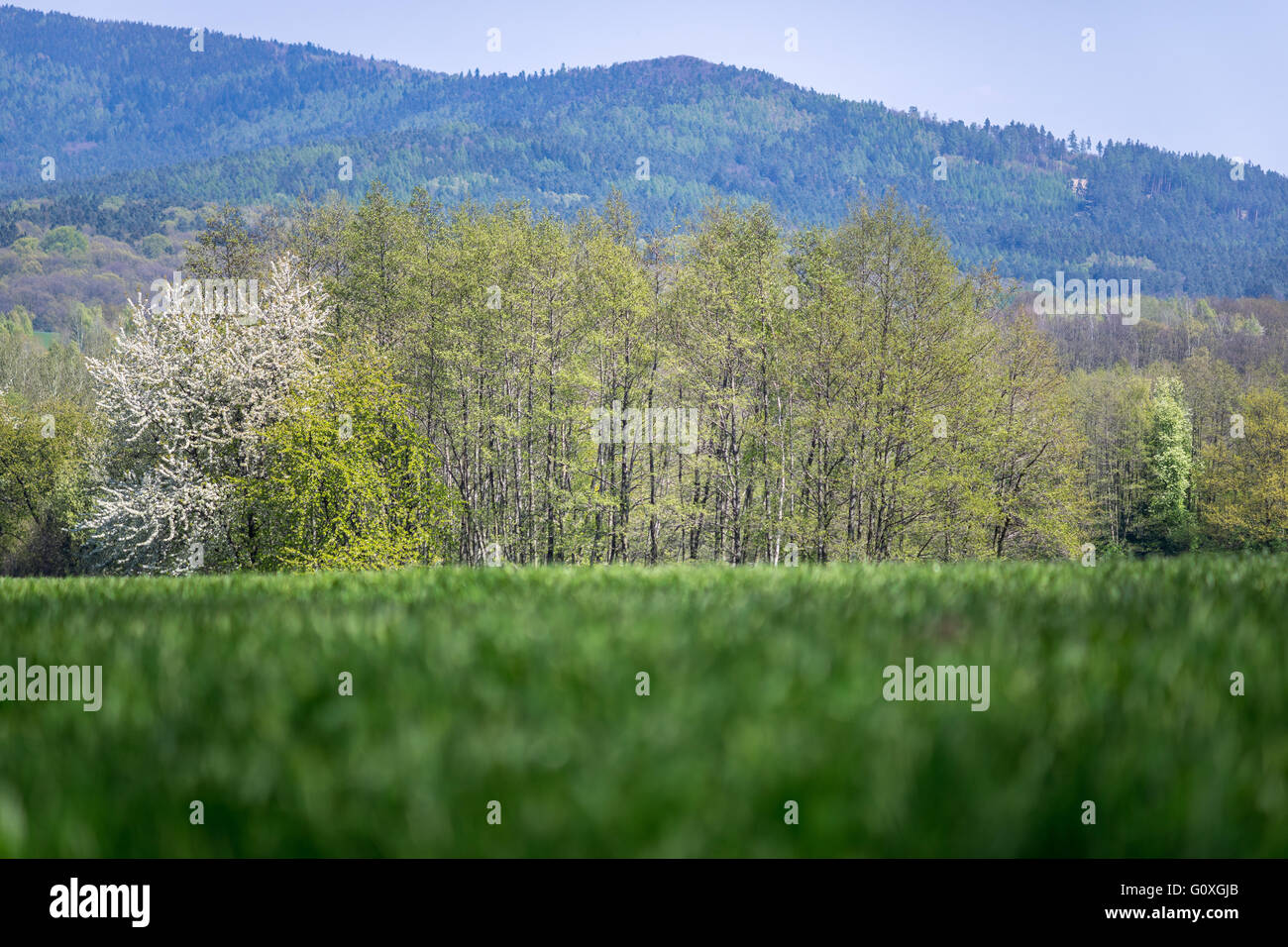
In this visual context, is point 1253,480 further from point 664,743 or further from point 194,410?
point 664,743

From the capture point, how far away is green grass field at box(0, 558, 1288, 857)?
1.56 meters

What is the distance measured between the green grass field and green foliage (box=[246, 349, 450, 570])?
1056 inches

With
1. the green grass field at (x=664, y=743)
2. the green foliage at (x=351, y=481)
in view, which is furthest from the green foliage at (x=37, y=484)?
the green grass field at (x=664, y=743)

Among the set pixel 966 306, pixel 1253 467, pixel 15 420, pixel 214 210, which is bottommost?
pixel 1253 467

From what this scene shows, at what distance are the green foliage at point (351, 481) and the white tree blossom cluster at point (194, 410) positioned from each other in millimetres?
2655

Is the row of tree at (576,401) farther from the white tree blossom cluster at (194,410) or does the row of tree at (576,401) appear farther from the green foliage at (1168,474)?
the green foliage at (1168,474)

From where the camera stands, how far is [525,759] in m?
1.76

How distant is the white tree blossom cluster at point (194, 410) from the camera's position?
114 ft

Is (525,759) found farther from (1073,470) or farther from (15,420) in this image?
(15,420)

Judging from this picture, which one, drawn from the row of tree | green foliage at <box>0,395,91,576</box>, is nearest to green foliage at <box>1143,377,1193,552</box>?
the row of tree

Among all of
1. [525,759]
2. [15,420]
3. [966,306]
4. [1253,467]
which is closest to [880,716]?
[525,759]
